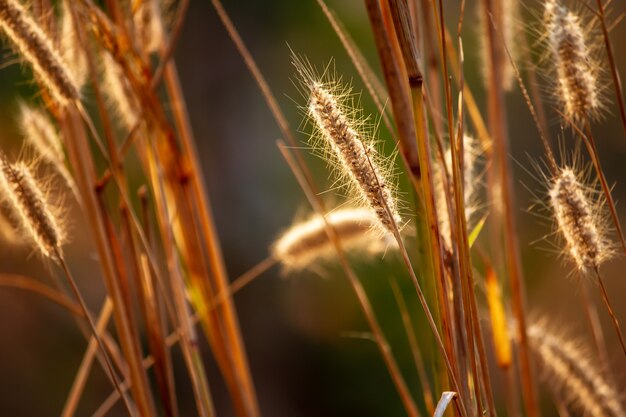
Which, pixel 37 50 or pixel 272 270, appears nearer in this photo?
pixel 37 50

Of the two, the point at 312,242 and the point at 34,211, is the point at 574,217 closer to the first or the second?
the point at 312,242

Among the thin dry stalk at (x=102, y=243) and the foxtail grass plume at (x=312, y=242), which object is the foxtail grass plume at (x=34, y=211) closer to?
the thin dry stalk at (x=102, y=243)

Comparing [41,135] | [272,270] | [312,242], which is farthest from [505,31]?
[272,270]

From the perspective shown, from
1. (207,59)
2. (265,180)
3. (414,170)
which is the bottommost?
(414,170)

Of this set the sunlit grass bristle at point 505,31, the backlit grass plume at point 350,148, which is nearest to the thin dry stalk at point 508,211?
the sunlit grass bristle at point 505,31

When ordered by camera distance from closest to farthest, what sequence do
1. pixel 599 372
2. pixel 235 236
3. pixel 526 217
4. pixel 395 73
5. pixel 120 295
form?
pixel 395 73, pixel 120 295, pixel 599 372, pixel 526 217, pixel 235 236

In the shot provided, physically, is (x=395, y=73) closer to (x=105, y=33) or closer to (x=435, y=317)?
(x=435, y=317)

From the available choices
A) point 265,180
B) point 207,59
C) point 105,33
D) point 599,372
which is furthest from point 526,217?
point 105,33
